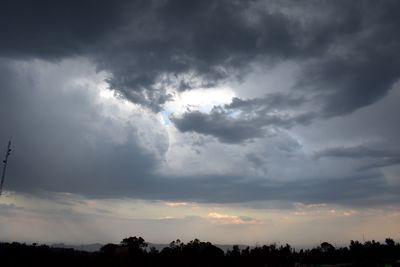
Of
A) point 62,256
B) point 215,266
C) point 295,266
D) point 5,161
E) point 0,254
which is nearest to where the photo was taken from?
point 5,161

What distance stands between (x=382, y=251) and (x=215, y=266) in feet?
295

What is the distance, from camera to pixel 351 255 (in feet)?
653

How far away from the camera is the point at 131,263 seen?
154875 mm

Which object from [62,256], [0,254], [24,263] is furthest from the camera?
[62,256]

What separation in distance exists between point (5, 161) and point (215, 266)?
134899 millimetres

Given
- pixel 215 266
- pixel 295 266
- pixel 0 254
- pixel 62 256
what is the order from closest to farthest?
pixel 0 254 → pixel 62 256 → pixel 215 266 → pixel 295 266

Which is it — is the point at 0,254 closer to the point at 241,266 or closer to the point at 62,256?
the point at 62,256

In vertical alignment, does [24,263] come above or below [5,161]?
below

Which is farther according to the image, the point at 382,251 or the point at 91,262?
the point at 382,251

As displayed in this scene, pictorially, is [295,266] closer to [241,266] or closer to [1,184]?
[241,266]

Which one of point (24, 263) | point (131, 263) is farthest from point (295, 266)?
point (24, 263)

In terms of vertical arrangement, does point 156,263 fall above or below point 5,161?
below

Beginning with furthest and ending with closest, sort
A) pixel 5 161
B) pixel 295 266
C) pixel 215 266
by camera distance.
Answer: pixel 295 266, pixel 215 266, pixel 5 161

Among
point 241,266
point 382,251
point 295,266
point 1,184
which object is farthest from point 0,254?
point 382,251
